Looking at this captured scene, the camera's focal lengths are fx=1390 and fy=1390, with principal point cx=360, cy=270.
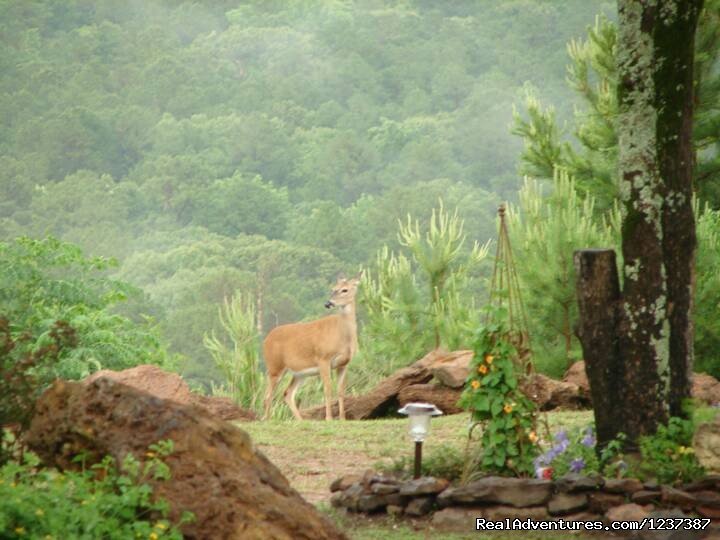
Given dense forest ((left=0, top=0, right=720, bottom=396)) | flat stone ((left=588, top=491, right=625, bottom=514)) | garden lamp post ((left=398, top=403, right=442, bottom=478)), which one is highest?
dense forest ((left=0, top=0, right=720, bottom=396))

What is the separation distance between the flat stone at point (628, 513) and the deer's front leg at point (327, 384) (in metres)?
7.17

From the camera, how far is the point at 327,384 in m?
15.4

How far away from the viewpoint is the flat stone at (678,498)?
310 inches

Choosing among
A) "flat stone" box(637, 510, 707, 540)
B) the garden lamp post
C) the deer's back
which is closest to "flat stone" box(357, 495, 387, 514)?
the garden lamp post

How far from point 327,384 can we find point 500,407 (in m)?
6.72

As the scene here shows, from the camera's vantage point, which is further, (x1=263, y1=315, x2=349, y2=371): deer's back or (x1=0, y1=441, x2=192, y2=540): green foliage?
(x1=263, y1=315, x2=349, y2=371): deer's back

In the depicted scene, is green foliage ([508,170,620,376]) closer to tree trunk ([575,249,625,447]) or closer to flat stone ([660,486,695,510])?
tree trunk ([575,249,625,447])

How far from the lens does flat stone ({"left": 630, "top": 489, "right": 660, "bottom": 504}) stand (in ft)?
26.0

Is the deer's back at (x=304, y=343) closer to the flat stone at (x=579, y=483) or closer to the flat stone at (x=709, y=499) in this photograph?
the flat stone at (x=579, y=483)

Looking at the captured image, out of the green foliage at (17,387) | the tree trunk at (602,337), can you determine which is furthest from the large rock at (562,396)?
the green foliage at (17,387)

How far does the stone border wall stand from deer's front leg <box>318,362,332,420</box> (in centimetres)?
637

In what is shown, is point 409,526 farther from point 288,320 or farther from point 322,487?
point 288,320

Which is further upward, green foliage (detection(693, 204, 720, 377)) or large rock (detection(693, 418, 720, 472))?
green foliage (detection(693, 204, 720, 377))

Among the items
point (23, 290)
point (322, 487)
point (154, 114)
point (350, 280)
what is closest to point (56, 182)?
point (154, 114)
